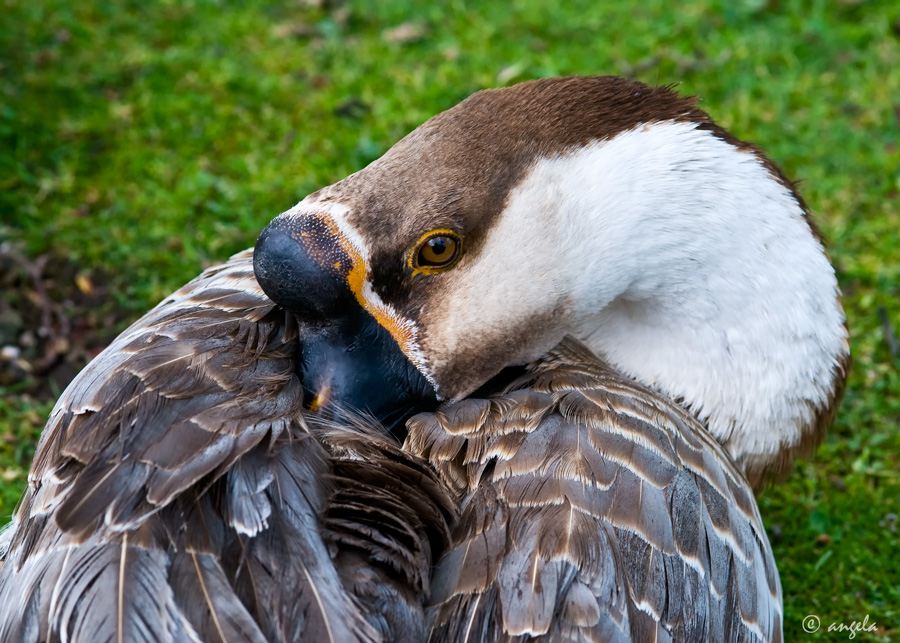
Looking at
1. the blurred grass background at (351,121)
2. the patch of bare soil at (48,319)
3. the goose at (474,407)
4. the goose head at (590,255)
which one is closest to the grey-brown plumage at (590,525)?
the goose at (474,407)

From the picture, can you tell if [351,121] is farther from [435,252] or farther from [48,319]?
[435,252]

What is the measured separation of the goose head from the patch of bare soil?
2266 millimetres

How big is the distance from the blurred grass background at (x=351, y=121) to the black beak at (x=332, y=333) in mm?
1868

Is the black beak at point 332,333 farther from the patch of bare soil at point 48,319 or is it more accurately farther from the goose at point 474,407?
the patch of bare soil at point 48,319

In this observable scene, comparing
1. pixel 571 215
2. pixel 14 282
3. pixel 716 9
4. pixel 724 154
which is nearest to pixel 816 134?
pixel 716 9

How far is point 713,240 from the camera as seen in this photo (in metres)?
3.33

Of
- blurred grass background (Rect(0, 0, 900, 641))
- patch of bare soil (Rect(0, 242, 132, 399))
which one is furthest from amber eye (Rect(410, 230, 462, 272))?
patch of bare soil (Rect(0, 242, 132, 399))

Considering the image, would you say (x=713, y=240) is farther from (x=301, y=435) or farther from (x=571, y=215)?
(x=301, y=435)

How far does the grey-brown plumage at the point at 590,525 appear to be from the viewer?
2.56m

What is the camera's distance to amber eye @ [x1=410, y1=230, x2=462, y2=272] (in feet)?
9.97

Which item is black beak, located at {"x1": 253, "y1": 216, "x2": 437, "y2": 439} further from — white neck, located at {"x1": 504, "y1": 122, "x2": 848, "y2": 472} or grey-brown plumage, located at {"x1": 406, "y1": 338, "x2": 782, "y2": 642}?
white neck, located at {"x1": 504, "y1": 122, "x2": 848, "y2": 472}

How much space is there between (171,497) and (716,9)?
6092 mm

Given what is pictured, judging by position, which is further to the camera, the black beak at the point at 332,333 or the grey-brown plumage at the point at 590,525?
the black beak at the point at 332,333

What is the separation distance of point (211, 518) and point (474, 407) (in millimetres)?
938
